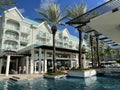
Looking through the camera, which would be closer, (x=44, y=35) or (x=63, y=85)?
(x=63, y=85)

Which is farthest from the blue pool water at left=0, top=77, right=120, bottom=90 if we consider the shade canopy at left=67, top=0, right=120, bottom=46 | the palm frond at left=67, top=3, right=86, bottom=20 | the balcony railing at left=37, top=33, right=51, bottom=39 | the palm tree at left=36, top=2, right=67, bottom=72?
the balcony railing at left=37, top=33, right=51, bottom=39

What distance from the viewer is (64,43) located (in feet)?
190

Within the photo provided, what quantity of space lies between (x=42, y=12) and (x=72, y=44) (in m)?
39.5

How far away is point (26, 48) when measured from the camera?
27.9m

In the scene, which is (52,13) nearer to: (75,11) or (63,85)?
(75,11)

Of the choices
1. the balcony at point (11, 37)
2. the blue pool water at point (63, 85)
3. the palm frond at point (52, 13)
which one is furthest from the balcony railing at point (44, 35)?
the blue pool water at point (63, 85)

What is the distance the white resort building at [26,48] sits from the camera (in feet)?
88.0

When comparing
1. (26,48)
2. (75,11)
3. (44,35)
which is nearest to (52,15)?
(75,11)

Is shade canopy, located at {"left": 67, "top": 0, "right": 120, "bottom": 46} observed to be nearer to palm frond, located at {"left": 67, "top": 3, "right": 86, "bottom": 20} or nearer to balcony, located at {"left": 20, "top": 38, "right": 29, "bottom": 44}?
palm frond, located at {"left": 67, "top": 3, "right": 86, "bottom": 20}

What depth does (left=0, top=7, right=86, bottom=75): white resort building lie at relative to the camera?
26828 mm

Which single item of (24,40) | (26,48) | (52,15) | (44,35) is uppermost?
(44,35)

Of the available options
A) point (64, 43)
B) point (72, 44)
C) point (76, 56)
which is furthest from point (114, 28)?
point (72, 44)

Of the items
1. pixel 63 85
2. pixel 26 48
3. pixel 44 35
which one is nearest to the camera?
pixel 63 85

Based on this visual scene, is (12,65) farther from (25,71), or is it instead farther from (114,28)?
(114,28)
